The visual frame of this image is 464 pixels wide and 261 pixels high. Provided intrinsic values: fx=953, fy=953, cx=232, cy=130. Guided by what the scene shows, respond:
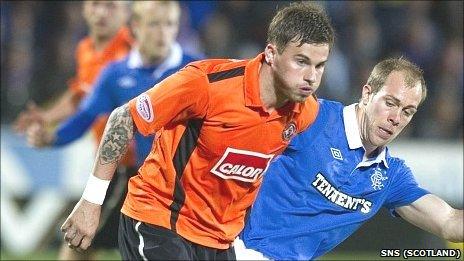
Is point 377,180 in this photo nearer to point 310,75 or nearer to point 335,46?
point 310,75

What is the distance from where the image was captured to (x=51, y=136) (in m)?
7.41

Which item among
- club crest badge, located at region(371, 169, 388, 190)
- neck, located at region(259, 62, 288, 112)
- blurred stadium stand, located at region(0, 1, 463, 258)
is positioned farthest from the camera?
blurred stadium stand, located at region(0, 1, 463, 258)

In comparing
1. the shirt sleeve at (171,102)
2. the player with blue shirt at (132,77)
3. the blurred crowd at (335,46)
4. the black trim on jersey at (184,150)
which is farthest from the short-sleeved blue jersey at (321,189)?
the blurred crowd at (335,46)

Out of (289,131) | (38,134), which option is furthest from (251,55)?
(289,131)

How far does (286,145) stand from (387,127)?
1.79 feet

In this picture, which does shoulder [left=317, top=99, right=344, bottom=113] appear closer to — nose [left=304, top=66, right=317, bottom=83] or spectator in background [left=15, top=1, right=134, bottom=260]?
nose [left=304, top=66, right=317, bottom=83]

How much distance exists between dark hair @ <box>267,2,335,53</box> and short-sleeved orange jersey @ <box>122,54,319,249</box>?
0.66 ft

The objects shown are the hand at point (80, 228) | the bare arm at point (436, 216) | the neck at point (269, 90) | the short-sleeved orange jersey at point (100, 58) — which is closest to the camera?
the hand at point (80, 228)

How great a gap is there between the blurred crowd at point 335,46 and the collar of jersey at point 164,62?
3.71 m

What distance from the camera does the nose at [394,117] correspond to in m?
5.02

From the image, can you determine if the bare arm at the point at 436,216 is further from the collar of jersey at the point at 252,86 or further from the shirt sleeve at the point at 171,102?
the shirt sleeve at the point at 171,102

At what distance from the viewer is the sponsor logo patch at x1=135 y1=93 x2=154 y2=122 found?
4539mm

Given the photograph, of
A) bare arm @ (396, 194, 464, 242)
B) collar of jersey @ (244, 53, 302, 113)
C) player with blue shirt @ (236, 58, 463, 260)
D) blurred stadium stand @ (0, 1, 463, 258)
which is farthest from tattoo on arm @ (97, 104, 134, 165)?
blurred stadium stand @ (0, 1, 463, 258)

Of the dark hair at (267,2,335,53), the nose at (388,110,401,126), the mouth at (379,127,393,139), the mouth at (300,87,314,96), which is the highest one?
the dark hair at (267,2,335,53)
